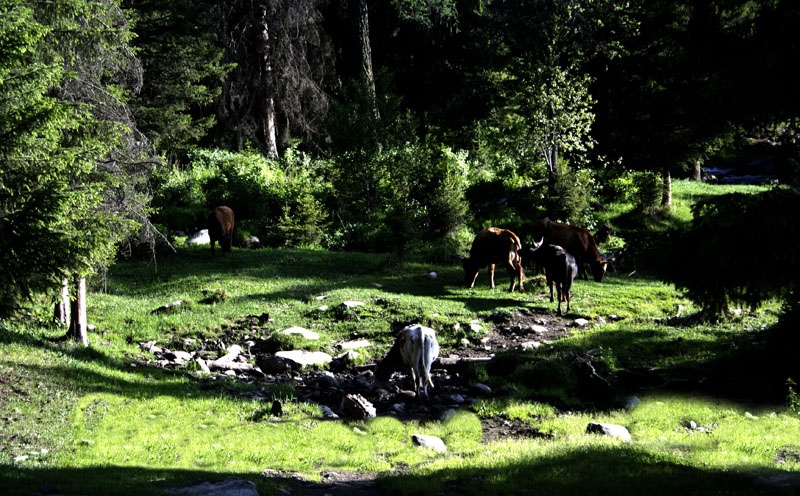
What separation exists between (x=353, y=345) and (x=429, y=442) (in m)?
5.66

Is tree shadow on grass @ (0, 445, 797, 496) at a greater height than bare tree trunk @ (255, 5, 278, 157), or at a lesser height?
lesser

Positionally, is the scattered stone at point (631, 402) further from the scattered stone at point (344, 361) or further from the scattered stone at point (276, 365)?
the scattered stone at point (276, 365)

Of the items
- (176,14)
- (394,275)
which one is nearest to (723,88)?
(394,275)

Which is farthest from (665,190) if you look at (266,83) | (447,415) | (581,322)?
(447,415)

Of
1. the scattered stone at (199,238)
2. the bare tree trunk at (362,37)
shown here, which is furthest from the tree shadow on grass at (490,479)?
the bare tree trunk at (362,37)

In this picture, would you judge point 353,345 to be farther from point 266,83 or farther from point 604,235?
point 266,83

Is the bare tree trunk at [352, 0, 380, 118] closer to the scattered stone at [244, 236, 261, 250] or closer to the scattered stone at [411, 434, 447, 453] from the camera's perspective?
the scattered stone at [244, 236, 261, 250]

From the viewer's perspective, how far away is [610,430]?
32.4 ft

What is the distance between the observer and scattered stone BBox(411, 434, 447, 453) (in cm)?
962

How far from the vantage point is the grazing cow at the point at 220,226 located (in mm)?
24875

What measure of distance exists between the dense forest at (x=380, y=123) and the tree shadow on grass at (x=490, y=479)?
6.92 ft

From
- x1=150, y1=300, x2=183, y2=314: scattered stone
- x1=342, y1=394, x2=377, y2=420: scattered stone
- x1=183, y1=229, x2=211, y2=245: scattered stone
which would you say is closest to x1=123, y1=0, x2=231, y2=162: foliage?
x1=183, y1=229, x2=211, y2=245: scattered stone

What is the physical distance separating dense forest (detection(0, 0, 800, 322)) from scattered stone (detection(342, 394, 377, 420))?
4683 mm

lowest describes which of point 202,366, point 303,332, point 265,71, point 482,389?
point 482,389
